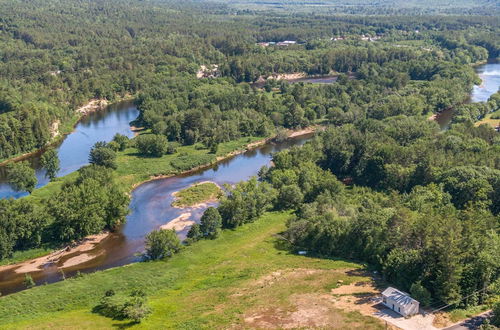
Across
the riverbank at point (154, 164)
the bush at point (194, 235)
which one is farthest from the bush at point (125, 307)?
the riverbank at point (154, 164)

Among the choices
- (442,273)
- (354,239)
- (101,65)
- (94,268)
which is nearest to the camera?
(442,273)

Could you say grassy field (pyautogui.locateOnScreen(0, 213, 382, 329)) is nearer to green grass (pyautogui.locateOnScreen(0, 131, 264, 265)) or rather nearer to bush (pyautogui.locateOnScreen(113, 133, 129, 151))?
green grass (pyautogui.locateOnScreen(0, 131, 264, 265))

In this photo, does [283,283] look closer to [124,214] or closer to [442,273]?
[442,273]

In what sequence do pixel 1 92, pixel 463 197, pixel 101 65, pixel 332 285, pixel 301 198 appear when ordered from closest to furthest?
pixel 332 285 < pixel 463 197 < pixel 301 198 < pixel 1 92 < pixel 101 65

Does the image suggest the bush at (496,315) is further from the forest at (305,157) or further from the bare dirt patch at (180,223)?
the bare dirt patch at (180,223)

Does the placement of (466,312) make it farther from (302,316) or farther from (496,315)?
(302,316)

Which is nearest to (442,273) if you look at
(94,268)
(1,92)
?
(94,268)
